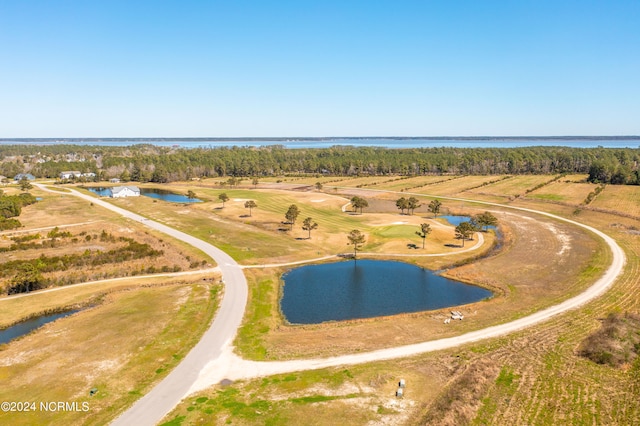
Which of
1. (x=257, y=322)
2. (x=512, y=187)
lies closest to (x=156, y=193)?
(x=257, y=322)

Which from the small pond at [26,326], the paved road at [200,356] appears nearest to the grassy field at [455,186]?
the paved road at [200,356]

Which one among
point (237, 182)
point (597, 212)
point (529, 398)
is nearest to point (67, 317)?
point (529, 398)

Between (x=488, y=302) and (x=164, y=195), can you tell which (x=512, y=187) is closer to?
(x=488, y=302)

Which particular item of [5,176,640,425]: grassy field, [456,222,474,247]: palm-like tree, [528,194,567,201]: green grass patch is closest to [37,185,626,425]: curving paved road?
[5,176,640,425]: grassy field

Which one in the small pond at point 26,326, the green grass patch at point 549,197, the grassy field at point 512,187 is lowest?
the small pond at point 26,326

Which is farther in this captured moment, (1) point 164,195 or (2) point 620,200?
(1) point 164,195

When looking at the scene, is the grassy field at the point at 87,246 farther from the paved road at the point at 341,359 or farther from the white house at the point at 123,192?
the paved road at the point at 341,359
